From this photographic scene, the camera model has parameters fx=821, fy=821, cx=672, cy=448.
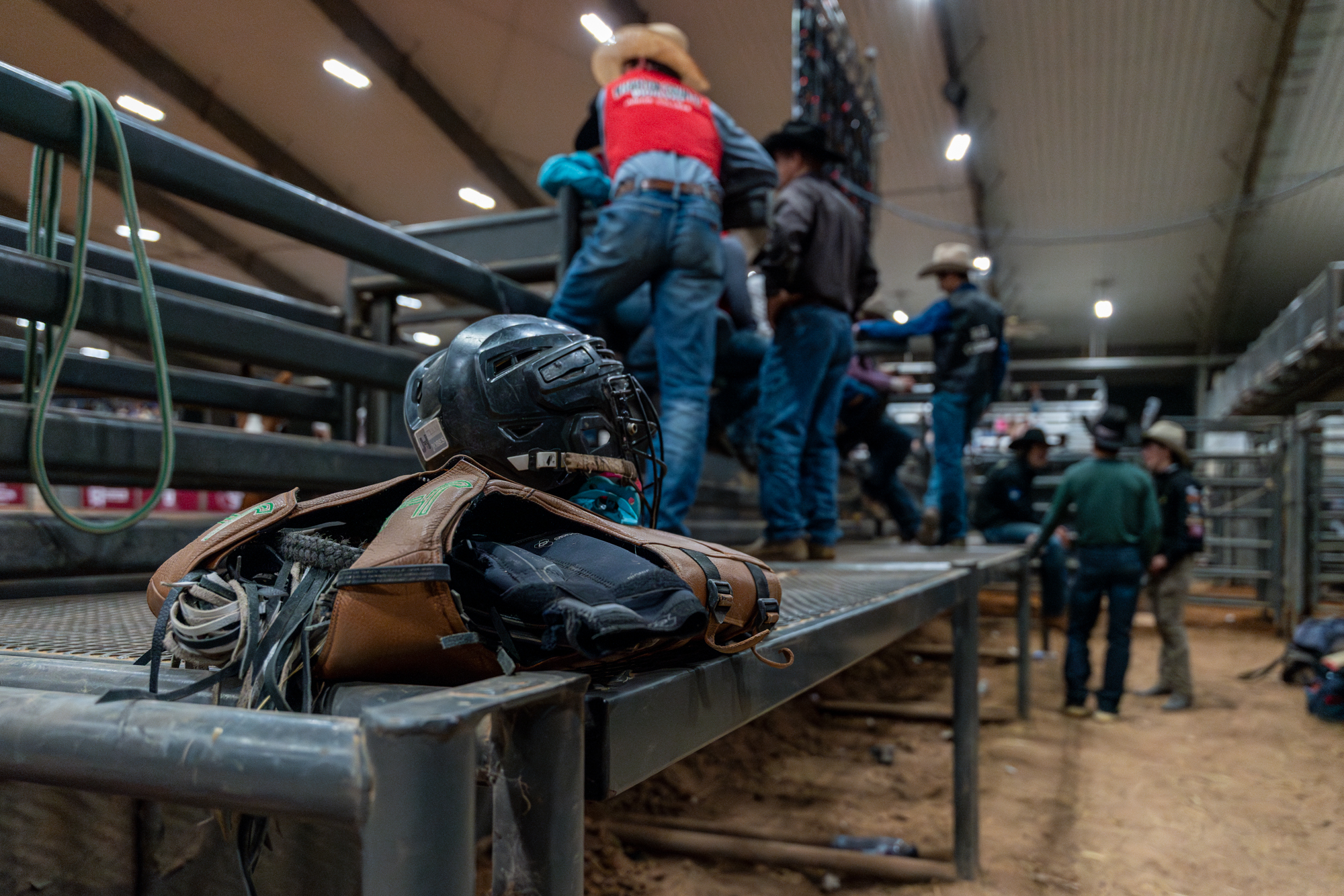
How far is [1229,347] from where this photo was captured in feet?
47.5

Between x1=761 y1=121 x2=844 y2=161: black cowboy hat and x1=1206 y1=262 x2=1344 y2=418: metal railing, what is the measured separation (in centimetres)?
684

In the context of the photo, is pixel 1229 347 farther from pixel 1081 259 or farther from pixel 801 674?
pixel 801 674

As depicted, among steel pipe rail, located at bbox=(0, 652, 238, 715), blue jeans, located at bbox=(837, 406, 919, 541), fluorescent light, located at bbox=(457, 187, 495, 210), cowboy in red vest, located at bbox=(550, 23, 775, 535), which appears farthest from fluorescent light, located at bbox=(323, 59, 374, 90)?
blue jeans, located at bbox=(837, 406, 919, 541)

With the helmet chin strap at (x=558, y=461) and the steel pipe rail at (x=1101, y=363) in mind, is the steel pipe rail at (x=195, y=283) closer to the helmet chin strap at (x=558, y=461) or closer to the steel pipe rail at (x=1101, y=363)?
the helmet chin strap at (x=558, y=461)

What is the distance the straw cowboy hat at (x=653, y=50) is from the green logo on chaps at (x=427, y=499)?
2.26 metres

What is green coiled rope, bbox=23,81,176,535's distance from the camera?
1.51m

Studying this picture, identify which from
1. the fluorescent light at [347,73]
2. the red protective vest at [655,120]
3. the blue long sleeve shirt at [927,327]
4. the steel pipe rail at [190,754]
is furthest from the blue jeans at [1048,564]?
the steel pipe rail at [190,754]

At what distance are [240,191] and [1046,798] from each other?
11.9 feet

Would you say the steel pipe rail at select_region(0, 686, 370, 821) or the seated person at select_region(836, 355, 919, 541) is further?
the seated person at select_region(836, 355, 919, 541)

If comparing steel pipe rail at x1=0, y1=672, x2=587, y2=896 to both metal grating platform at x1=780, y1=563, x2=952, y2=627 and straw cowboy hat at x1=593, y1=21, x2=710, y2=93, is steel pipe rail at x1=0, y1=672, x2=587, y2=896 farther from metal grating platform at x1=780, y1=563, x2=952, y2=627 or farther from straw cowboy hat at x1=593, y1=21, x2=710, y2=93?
straw cowboy hat at x1=593, y1=21, x2=710, y2=93

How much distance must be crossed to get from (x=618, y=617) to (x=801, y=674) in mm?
661

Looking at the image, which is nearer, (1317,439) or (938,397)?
(938,397)

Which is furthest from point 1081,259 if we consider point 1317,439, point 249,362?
point 249,362

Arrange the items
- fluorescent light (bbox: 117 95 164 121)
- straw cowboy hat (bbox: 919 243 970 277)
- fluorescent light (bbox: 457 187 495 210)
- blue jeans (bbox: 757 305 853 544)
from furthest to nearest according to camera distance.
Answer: straw cowboy hat (bbox: 919 243 970 277)
fluorescent light (bbox: 457 187 495 210)
blue jeans (bbox: 757 305 853 544)
fluorescent light (bbox: 117 95 164 121)
